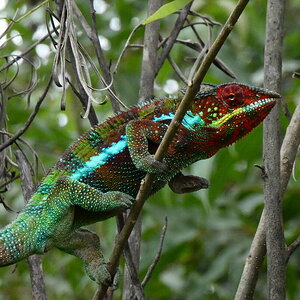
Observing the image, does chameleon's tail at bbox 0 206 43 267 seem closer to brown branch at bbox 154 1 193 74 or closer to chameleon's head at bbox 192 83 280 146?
chameleon's head at bbox 192 83 280 146

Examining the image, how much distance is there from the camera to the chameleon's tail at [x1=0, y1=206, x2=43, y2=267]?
1692 millimetres

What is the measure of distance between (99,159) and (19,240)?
281mm

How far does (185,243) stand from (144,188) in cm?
145

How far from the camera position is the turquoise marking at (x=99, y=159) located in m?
1.77

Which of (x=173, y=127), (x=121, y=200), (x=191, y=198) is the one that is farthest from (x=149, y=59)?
(x=191, y=198)

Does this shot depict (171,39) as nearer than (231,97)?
No

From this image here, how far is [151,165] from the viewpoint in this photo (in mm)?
1574

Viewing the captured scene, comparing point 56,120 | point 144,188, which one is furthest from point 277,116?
point 56,120

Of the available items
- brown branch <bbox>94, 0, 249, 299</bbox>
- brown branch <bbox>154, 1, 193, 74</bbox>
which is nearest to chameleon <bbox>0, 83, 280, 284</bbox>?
brown branch <bbox>94, 0, 249, 299</bbox>

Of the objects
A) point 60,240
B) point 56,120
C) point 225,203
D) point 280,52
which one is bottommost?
point 60,240

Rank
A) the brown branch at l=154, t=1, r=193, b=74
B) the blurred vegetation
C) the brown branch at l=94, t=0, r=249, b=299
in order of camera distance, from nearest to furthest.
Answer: the brown branch at l=94, t=0, r=249, b=299, the brown branch at l=154, t=1, r=193, b=74, the blurred vegetation

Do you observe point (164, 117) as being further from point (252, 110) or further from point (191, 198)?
point (191, 198)

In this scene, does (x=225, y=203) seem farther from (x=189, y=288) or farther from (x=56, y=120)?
(x=56, y=120)

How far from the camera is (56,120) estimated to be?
3701 millimetres
